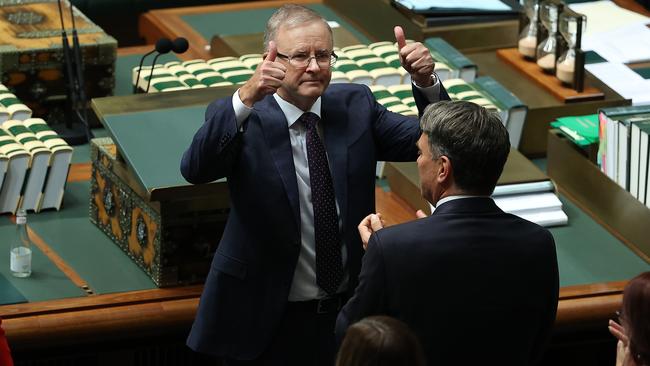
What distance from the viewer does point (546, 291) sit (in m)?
A: 3.07

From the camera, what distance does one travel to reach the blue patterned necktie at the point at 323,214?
11.5 feet

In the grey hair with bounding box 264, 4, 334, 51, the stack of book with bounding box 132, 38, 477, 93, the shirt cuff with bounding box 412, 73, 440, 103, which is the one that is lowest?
the stack of book with bounding box 132, 38, 477, 93

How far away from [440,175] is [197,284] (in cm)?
137

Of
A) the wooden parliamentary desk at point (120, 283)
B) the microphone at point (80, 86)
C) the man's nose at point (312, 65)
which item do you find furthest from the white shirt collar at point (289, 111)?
the microphone at point (80, 86)

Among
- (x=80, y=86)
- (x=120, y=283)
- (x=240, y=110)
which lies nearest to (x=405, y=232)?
(x=240, y=110)

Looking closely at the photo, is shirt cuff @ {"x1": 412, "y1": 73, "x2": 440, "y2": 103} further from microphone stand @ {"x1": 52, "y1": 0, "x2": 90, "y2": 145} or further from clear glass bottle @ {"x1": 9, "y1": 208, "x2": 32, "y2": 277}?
microphone stand @ {"x1": 52, "y1": 0, "x2": 90, "y2": 145}

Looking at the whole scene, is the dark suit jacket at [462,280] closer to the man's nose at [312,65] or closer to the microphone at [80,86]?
the man's nose at [312,65]

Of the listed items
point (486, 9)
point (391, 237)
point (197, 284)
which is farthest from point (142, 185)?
point (486, 9)

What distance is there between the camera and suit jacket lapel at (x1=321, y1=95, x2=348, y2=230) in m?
3.50

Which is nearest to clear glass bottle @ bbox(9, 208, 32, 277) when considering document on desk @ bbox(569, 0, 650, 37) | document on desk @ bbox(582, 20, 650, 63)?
document on desk @ bbox(582, 20, 650, 63)

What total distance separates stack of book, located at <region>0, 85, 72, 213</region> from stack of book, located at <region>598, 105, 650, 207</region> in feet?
5.43

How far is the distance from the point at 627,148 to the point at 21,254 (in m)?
1.85

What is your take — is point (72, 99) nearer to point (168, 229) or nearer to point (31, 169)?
point (31, 169)

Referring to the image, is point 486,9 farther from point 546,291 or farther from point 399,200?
point 546,291
